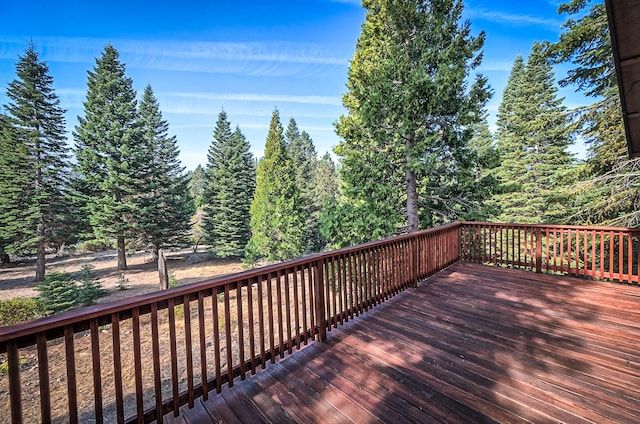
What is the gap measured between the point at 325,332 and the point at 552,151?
16.6 metres

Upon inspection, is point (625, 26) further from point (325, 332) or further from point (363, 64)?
point (363, 64)

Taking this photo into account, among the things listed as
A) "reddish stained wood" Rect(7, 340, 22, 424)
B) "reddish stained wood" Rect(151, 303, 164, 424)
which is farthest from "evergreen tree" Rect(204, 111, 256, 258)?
"reddish stained wood" Rect(7, 340, 22, 424)

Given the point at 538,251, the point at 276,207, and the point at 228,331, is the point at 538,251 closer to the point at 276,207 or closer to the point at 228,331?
the point at 228,331

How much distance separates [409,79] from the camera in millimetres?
6977

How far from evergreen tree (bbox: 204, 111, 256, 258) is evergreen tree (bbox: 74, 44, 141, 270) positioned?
17.3ft

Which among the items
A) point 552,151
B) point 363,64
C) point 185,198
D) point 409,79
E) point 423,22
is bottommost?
point 185,198

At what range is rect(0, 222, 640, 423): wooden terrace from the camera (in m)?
1.74

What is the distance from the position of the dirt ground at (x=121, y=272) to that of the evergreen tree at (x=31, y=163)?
62.7 inches

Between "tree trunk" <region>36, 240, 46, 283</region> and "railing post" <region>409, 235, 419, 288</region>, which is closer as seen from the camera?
"railing post" <region>409, 235, 419, 288</region>

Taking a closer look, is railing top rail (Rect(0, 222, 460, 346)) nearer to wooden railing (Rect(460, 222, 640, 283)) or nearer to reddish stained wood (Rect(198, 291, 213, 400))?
reddish stained wood (Rect(198, 291, 213, 400))

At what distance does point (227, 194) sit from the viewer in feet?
65.4

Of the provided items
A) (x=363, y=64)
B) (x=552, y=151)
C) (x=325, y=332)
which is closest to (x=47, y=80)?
(x=363, y=64)

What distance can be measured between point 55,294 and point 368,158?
11.4m

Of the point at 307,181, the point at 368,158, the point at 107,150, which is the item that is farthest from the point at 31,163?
the point at 307,181
